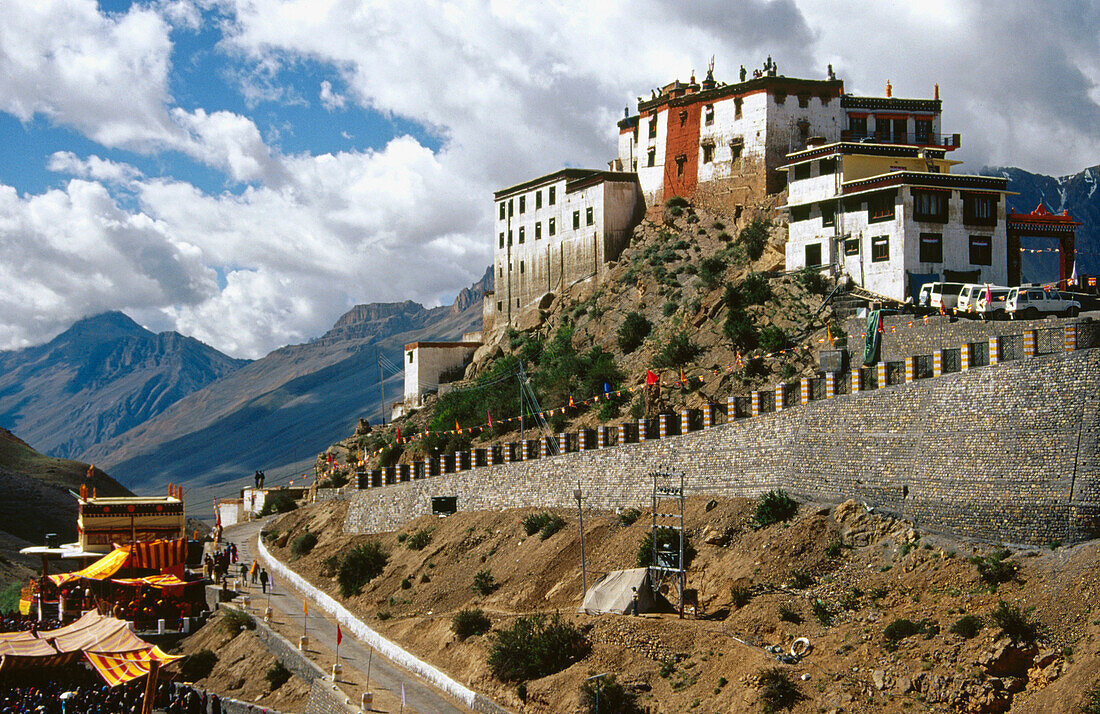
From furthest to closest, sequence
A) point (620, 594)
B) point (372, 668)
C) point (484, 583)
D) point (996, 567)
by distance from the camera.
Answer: point (484, 583) → point (372, 668) → point (620, 594) → point (996, 567)

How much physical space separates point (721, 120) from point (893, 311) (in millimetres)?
20465

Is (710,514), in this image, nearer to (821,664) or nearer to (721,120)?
(821,664)

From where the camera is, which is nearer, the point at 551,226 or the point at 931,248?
the point at 931,248

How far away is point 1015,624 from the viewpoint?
2136 centimetres

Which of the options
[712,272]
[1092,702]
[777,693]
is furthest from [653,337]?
[1092,702]

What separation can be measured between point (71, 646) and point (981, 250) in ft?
112

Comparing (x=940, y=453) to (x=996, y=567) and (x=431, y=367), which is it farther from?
(x=431, y=367)

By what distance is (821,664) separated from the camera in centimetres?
2328

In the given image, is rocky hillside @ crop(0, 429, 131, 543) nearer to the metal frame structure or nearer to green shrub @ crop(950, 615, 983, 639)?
the metal frame structure

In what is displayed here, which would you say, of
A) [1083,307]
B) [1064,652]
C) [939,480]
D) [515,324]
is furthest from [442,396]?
[1064,652]

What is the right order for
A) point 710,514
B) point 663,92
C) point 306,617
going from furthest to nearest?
point 663,92 → point 306,617 → point 710,514

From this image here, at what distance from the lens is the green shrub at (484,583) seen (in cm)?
3628

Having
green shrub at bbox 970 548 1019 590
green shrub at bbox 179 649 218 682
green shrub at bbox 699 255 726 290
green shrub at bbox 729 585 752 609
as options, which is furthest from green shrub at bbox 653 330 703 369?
green shrub at bbox 970 548 1019 590

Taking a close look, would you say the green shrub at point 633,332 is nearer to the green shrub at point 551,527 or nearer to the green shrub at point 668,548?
the green shrub at point 551,527
